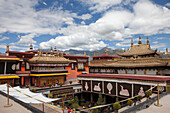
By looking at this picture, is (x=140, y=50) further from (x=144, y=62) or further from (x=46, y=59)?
(x=46, y=59)

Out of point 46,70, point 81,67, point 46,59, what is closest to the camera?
point 46,70

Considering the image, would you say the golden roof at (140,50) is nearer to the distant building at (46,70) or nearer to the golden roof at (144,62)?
the golden roof at (144,62)

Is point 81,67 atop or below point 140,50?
below

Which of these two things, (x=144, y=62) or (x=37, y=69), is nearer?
(x=144, y=62)

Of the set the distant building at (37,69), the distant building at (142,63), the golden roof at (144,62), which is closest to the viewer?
the golden roof at (144,62)

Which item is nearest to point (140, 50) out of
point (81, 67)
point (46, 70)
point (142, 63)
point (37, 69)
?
point (142, 63)

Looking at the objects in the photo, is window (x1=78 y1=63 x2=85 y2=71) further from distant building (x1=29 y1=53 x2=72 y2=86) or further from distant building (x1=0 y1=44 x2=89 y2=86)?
distant building (x1=29 y1=53 x2=72 y2=86)

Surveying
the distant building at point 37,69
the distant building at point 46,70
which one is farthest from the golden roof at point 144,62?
the distant building at point 37,69

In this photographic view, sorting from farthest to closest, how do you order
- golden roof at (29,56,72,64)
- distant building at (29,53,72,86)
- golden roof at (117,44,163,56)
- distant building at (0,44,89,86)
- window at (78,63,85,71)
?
window at (78,63,85,71), golden roof at (117,44,163,56), distant building at (29,53,72,86), distant building at (0,44,89,86), golden roof at (29,56,72,64)

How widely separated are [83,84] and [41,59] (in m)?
9.86

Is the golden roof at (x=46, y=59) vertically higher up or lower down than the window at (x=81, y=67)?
higher up

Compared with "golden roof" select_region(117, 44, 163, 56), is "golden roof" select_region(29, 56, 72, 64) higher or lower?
lower

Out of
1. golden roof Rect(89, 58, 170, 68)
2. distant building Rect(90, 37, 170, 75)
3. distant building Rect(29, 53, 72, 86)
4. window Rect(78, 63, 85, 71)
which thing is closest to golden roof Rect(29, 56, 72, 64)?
distant building Rect(29, 53, 72, 86)

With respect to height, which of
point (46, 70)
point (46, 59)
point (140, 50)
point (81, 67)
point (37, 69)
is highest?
point (140, 50)
